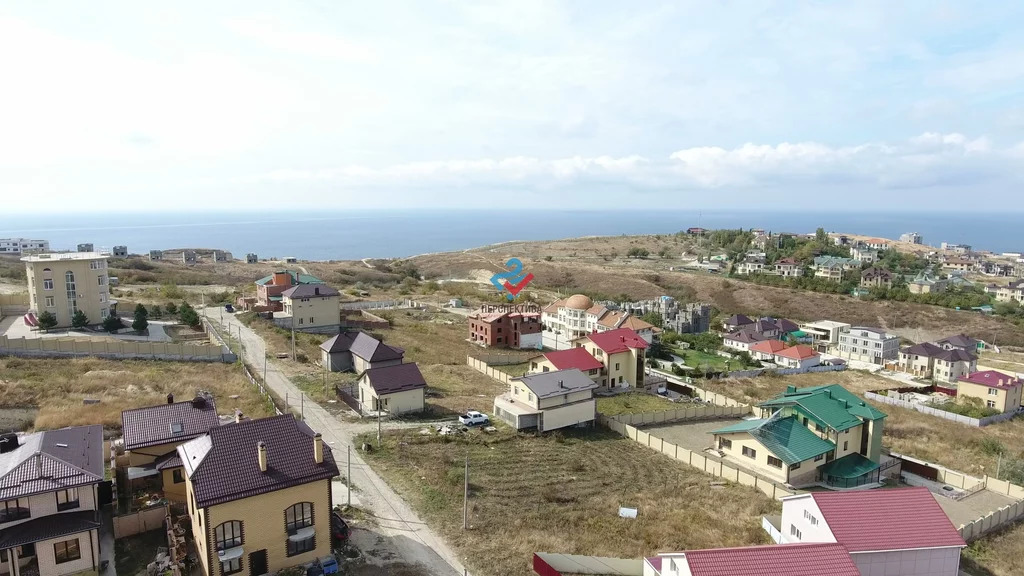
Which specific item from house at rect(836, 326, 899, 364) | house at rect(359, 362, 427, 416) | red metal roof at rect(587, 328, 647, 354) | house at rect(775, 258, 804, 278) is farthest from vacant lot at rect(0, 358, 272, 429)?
house at rect(775, 258, 804, 278)

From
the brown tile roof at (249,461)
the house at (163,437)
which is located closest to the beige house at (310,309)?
the house at (163,437)

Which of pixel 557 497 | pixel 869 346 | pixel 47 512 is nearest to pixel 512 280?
pixel 869 346

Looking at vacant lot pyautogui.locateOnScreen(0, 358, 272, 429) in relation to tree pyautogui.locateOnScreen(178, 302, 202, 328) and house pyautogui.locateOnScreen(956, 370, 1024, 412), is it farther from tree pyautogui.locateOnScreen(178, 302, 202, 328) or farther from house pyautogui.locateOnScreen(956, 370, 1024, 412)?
house pyautogui.locateOnScreen(956, 370, 1024, 412)

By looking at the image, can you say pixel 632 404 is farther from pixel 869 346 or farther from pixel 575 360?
pixel 869 346

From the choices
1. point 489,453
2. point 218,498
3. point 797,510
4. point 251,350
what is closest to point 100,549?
point 218,498

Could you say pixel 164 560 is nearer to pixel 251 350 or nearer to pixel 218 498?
pixel 218 498

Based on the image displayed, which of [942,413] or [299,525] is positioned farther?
[942,413]
